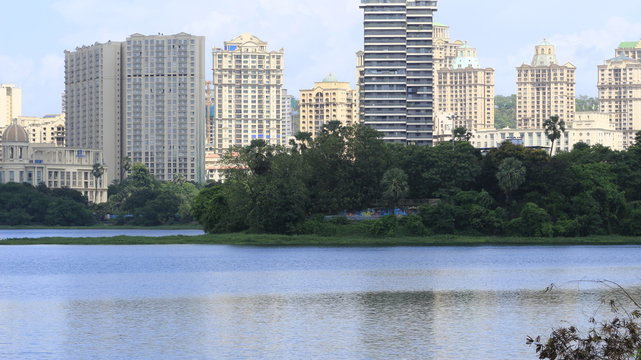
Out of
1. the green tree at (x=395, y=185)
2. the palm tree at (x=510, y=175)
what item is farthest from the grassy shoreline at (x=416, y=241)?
the palm tree at (x=510, y=175)

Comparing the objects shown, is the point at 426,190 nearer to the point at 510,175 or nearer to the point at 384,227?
the point at 384,227

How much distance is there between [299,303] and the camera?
6712 cm

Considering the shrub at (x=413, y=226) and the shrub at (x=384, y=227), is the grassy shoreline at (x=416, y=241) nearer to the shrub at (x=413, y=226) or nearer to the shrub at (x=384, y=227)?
the shrub at (x=384, y=227)

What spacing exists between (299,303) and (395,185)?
62659 mm

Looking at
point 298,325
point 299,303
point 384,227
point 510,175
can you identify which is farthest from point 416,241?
point 298,325

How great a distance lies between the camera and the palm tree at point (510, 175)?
128 m

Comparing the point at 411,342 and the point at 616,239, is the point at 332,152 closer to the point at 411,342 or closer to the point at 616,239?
the point at 616,239

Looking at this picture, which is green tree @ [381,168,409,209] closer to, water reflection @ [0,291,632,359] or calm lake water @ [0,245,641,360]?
calm lake water @ [0,245,641,360]

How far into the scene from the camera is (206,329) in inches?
2176

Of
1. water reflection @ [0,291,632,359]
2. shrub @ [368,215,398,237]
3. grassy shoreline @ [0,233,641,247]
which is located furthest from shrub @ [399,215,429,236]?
water reflection @ [0,291,632,359]

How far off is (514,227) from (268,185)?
93.9 ft

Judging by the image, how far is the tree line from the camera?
5000 inches

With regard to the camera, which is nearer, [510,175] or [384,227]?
[384,227]

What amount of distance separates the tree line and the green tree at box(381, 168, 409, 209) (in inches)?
4.6
